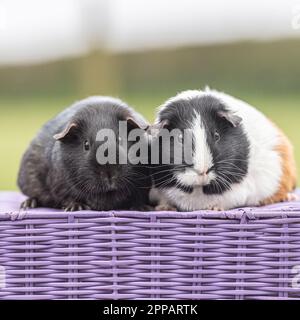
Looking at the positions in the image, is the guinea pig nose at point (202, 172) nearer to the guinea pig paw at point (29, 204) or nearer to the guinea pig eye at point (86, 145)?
the guinea pig eye at point (86, 145)

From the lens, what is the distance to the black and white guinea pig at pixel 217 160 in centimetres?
209

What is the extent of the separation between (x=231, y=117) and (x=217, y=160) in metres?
0.19

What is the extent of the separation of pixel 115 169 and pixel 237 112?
1.81ft

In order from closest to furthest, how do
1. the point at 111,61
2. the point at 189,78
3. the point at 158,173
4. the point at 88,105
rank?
the point at 158,173, the point at 88,105, the point at 111,61, the point at 189,78

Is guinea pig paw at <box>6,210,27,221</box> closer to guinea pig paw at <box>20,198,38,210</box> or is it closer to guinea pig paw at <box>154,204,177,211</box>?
guinea pig paw at <box>20,198,38,210</box>

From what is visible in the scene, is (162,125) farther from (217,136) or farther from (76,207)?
(76,207)

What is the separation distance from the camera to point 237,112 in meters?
2.37

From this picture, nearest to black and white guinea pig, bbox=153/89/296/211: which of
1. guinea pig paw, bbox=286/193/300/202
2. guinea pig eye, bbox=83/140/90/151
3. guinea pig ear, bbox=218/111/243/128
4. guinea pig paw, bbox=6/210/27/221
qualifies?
guinea pig ear, bbox=218/111/243/128

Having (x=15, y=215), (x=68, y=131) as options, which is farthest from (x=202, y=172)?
(x=15, y=215)

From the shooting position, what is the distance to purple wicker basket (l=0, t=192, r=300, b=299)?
2.04m
